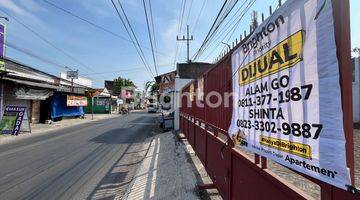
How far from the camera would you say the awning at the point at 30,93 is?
82.4 feet

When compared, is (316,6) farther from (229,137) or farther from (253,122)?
(229,137)

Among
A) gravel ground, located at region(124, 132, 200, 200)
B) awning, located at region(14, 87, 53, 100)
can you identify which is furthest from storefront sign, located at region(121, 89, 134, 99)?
gravel ground, located at region(124, 132, 200, 200)

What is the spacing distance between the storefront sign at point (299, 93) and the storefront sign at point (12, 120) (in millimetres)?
19695

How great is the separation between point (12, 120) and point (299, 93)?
2115 centimetres

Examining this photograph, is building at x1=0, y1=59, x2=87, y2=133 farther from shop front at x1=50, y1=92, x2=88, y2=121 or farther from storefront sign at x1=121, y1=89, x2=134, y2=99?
storefront sign at x1=121, y1=89, x2=134, y2=99

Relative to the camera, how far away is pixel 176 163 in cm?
978

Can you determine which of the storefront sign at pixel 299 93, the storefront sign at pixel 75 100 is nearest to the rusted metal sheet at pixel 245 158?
the storefront sign at pixel 299 93

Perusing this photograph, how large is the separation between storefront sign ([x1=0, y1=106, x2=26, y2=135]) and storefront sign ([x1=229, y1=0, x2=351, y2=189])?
19.7 m

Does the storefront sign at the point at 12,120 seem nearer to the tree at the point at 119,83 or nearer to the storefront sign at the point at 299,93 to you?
the storefront sign at the point at 299,93

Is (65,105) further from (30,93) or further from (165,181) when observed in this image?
(165,181)

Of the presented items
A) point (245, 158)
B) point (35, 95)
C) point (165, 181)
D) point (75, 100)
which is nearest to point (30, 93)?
point (35, 95)

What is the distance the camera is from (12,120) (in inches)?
811

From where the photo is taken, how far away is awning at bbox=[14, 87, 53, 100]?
82.4ft

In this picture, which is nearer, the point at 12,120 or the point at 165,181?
the point at 165,181
